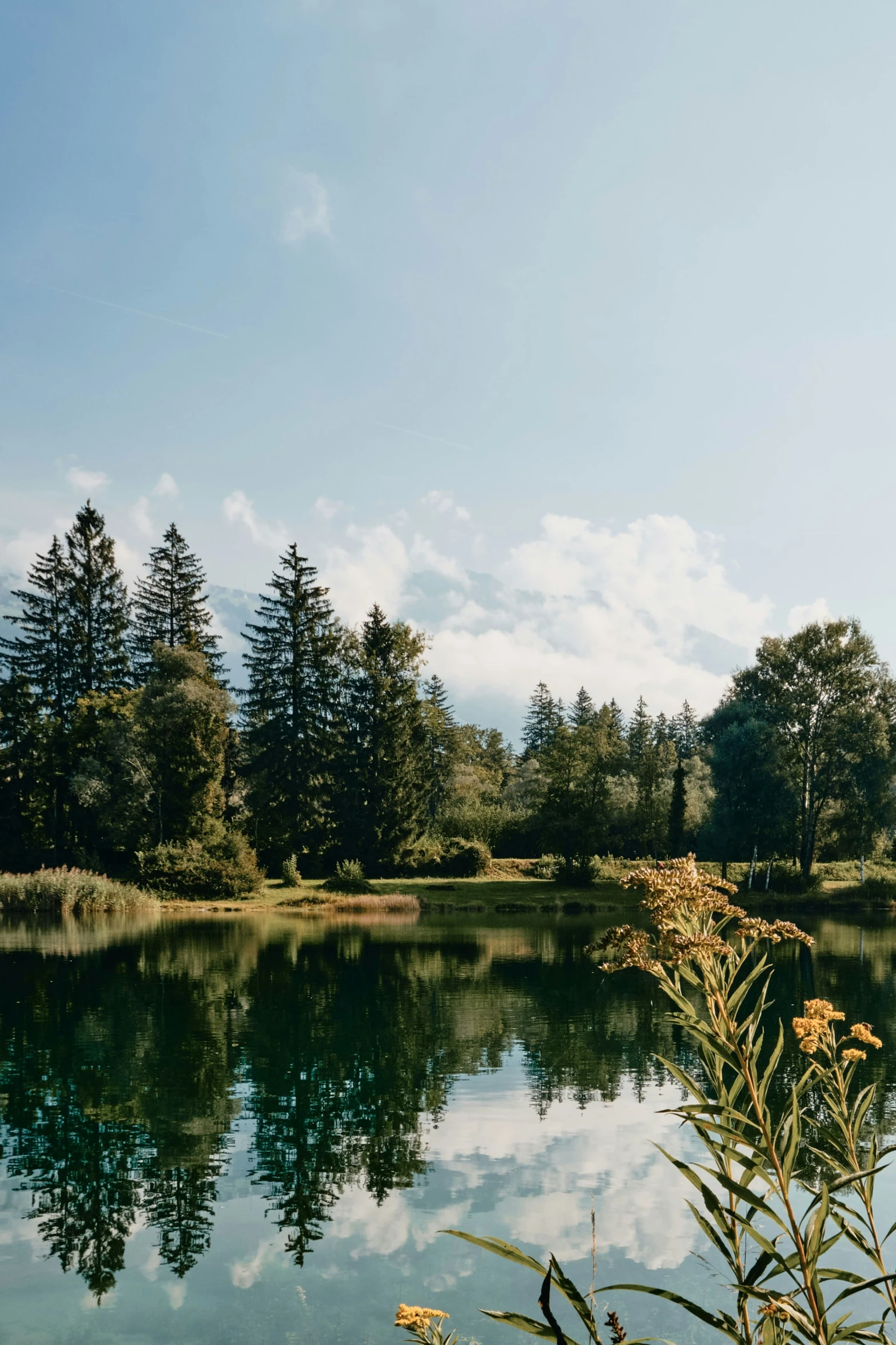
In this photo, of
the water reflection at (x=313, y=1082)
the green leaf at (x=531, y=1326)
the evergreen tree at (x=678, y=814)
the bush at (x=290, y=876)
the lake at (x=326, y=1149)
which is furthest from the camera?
the evergreen tree at (x=678, y=814)

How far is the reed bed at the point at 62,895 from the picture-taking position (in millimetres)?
38281

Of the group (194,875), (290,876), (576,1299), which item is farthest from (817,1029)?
(290,876)

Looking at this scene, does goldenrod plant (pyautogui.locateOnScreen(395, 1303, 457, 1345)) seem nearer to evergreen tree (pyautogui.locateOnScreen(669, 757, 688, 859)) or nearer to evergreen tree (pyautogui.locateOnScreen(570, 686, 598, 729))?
evergreen tree (pyautogui.locateOnScreen(669, 757, 688, 859))

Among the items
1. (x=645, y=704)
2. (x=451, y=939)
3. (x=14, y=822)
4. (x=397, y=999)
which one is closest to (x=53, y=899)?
(x=14, y=822)

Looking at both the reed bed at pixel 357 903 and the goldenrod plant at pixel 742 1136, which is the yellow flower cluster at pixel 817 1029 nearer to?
the goldenrod plant at pixel 742 1136

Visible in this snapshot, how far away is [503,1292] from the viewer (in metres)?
7.29

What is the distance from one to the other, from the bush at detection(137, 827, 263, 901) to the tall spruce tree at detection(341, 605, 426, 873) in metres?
9.17

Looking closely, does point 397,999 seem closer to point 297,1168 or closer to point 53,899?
point 297,1168

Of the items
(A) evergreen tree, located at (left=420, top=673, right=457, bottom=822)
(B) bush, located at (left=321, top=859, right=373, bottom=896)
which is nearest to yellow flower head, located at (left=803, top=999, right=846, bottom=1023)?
(B) bush, located at (left=321, top=859, right=373, bottom=896)

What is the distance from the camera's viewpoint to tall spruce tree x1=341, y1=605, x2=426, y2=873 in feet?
167

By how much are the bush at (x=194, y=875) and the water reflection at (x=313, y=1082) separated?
15739 mm

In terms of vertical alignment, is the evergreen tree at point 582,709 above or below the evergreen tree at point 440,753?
above

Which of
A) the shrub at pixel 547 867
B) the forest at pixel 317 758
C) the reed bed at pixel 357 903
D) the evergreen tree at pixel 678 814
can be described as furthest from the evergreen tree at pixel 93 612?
the evergreen tree at pixel 678 814

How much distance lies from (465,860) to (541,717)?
169 ft
